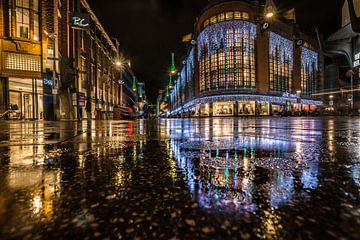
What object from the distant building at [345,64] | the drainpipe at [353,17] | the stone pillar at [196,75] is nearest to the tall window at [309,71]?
the distant building at [345,64]

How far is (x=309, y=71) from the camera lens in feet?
214

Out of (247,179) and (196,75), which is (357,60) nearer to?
(196,75)

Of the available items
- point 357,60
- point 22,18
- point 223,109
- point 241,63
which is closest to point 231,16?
point 241,63

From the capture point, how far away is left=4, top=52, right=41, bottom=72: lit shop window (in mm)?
19922

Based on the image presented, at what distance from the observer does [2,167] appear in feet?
5.49

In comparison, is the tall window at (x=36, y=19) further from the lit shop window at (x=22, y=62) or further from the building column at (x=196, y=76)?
the building column at (x=196, y=76)

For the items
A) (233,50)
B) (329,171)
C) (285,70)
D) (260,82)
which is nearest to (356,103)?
(285,70)

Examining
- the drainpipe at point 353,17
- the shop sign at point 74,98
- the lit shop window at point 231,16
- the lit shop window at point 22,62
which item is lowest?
the shop sign at point 74,98

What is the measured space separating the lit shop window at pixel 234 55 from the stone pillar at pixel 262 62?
118cm

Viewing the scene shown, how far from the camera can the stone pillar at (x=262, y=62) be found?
49.7 meters

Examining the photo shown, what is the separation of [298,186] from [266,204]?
1.21 feet

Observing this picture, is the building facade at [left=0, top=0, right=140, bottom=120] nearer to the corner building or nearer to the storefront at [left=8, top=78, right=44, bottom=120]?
the storefront at [left=8, top=78, right=44, bottom=120]

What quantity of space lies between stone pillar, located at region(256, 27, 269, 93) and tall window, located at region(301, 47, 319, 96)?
19496mm

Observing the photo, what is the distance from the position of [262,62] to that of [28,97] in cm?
4782
